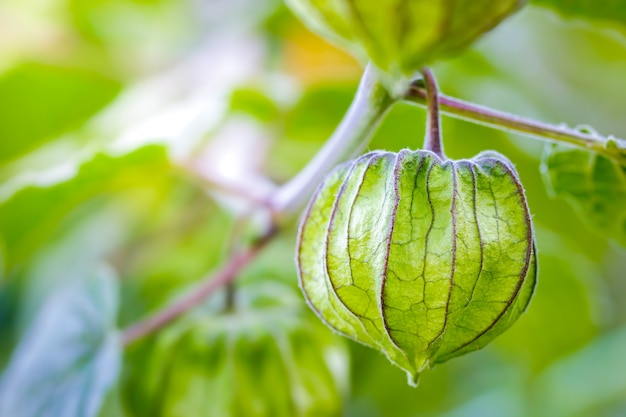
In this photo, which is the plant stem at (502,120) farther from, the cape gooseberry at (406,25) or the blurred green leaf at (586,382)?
the blurred green leaf at (586,382)

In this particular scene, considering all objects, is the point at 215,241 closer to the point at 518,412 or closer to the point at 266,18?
the point at 266,18

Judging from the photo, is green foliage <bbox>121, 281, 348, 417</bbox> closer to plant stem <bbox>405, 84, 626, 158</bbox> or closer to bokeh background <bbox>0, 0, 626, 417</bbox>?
bokeh background <bbox>0, 0, 626, 417</bbox>

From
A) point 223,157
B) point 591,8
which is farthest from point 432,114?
point 223,157

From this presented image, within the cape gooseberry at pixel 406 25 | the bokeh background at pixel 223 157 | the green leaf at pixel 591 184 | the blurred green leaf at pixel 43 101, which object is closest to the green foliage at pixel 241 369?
the bokeh background at pixel 223 157

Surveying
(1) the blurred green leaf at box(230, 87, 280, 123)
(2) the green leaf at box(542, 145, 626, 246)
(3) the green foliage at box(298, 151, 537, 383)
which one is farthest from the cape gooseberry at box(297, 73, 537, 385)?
(1) the blurred green leaf at box(230, 87, 280, 123)

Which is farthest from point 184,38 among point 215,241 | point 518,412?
point 518,412

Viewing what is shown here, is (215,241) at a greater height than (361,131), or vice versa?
(361,131)
